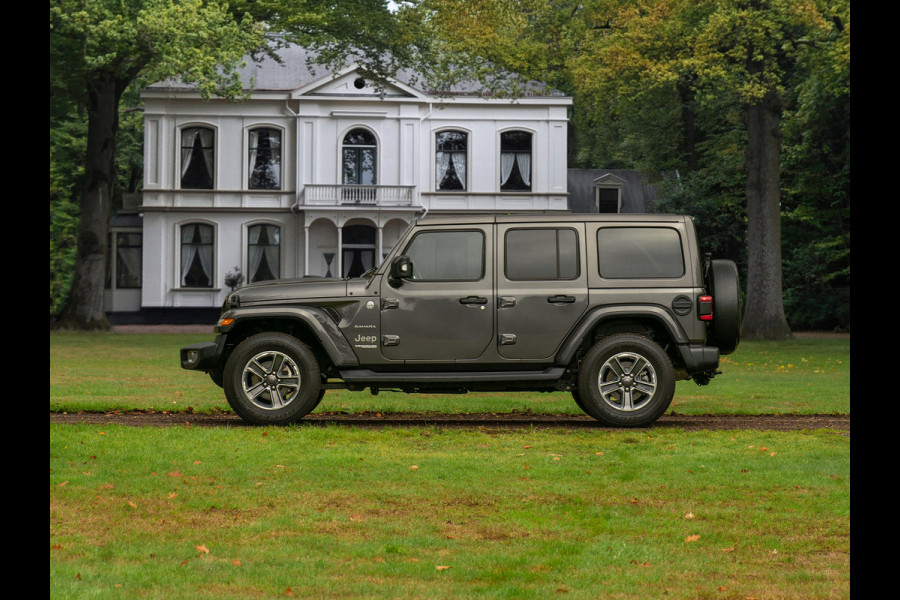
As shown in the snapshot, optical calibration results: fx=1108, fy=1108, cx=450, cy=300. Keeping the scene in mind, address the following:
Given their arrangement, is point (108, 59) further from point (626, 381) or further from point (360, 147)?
point (626, 381)

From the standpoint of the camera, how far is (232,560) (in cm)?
565

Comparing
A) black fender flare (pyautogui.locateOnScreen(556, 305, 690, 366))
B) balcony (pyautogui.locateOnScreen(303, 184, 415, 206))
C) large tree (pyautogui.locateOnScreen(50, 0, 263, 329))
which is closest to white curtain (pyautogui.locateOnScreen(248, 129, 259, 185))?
balcony (pyautogui.locateOnScreen(303, 184, 415, 206))

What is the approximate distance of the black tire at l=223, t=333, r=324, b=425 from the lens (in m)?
11.2

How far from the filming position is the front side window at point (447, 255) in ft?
37.8

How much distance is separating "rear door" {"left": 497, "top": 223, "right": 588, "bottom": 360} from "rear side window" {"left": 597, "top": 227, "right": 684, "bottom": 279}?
0.93 ft

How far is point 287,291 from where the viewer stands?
1144 cm

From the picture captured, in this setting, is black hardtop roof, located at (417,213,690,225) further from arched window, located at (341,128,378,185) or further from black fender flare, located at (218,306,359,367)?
arched window, located at (341,128,378,185)

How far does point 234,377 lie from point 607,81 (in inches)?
889

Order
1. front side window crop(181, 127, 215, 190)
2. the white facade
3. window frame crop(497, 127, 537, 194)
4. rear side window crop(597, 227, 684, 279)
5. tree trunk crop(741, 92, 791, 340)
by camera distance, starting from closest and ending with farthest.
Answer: rear side window crop(597, 227, 684, 279), tree trunk crop(741, 92, 791, 340), the white facade, front side window crop(181, 127, 215, 190), window frame crop(497, 127, 537, 194)

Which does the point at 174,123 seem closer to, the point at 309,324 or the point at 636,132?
the point at 636,132

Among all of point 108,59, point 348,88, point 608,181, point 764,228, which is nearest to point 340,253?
point 348,88

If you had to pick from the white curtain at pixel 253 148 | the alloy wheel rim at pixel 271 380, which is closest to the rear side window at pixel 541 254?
the alloy wheel rim at pixel 271 380
